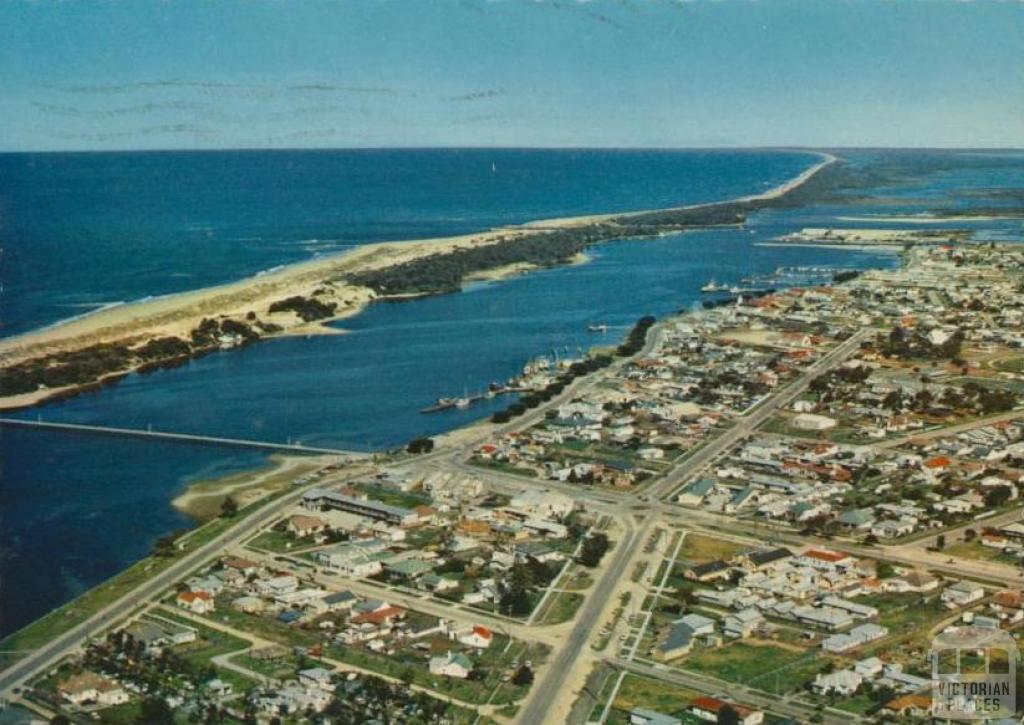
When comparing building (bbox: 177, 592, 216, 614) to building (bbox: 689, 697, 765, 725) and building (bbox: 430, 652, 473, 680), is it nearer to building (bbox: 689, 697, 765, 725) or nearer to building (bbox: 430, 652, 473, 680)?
building (bbox: 430, 652, 473, 680)

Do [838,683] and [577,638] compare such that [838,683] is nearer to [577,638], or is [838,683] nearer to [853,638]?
[853,638]

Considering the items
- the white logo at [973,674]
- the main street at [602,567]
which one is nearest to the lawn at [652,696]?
the main street at [602,567]

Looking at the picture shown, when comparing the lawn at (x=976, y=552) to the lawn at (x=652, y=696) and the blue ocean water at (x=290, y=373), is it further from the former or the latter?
Result: the blue ocean water at (x=290, y=373)

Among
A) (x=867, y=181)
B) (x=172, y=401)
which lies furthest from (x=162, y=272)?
(x=867, y=181)

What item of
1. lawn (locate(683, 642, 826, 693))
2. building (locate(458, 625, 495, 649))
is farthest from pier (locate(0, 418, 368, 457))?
lawn (locate(683, 642, 826, 693))

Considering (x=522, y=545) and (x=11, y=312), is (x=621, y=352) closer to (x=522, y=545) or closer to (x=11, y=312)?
(x=522, y=545)

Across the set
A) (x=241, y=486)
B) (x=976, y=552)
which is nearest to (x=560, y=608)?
(x=976, y=552)
